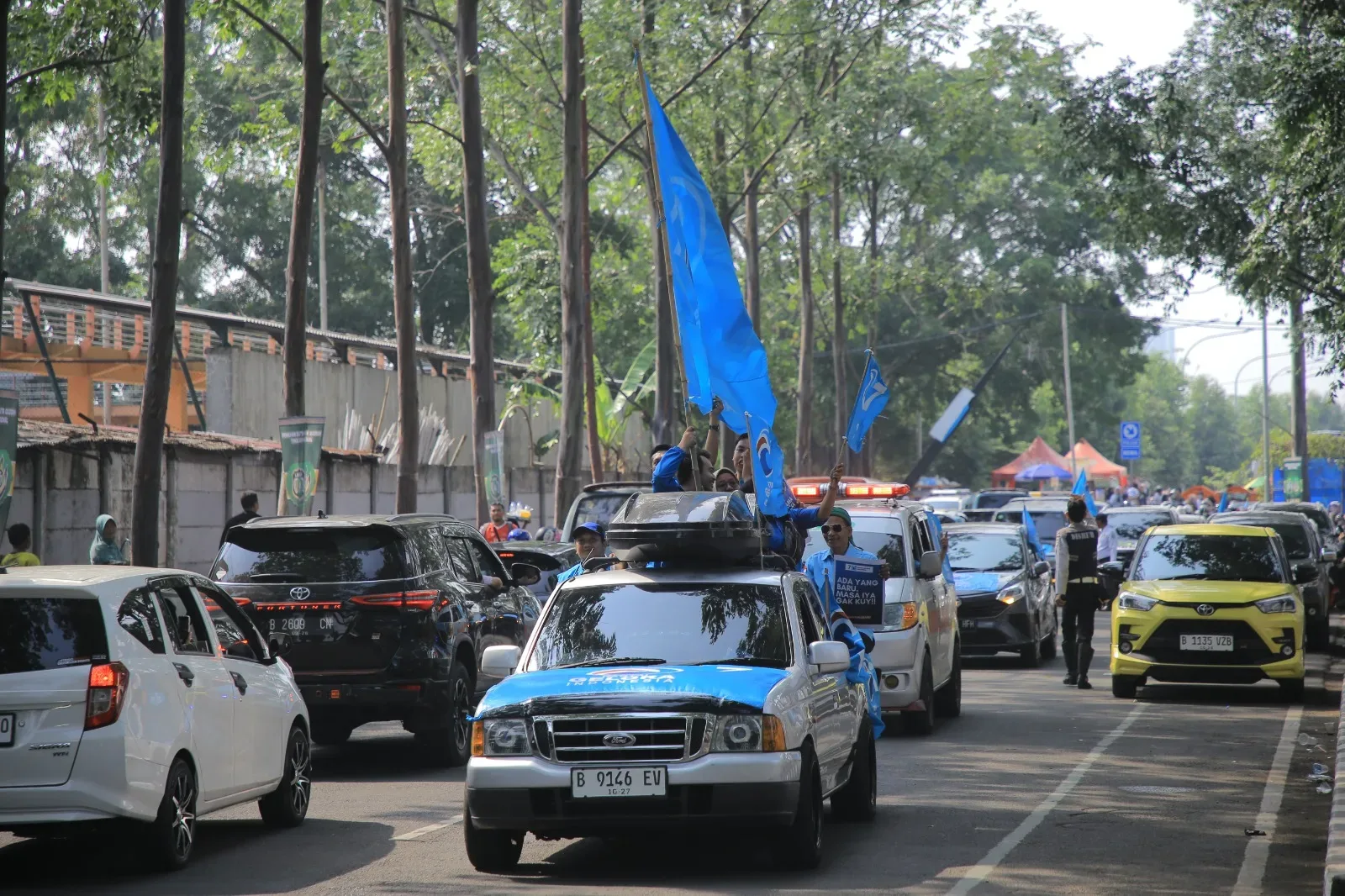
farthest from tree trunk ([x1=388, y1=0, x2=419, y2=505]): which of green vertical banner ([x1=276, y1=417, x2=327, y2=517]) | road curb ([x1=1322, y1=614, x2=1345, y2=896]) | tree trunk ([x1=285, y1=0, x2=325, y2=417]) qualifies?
road curb ([x1=1322, y1=614, x2=1345, y2=896])

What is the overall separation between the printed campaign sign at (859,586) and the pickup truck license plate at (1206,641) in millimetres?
6629

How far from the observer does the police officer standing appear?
19.0 m

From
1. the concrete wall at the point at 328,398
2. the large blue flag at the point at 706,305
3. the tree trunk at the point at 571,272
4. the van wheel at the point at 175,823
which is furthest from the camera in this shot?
the concrete wall at the point at 328,398

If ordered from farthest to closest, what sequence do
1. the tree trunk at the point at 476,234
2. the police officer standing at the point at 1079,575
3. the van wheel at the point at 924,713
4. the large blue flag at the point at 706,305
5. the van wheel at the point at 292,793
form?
the tree trunk at the point at 476,234 → the police officer standing at the point at 1079,575 → the van wheel at the point at 924,713 → the large blue flag at the point at 706,305 → the van wheel at the point at 292,793

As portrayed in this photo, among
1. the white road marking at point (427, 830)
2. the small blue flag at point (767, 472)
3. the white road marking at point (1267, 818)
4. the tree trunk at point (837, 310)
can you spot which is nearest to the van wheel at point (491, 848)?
the white road marking at point (427, 830)

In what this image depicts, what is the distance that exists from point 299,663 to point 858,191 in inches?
1805

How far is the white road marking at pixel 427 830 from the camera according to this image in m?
10.3

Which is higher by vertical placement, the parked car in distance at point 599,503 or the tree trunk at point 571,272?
the tree trunk at point 571,272

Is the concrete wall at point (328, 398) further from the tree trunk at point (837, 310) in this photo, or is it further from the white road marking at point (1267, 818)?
the white road marking at point (1267, 818)

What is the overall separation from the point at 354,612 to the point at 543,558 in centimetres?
526

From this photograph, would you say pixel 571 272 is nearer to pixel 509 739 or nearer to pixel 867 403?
pixel 867 403

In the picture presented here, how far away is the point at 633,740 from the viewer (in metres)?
8.32

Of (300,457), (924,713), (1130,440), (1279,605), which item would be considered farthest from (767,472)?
(1130,440)

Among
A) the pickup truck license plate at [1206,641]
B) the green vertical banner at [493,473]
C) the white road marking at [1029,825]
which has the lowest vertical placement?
the white road marking at [1029,825]
